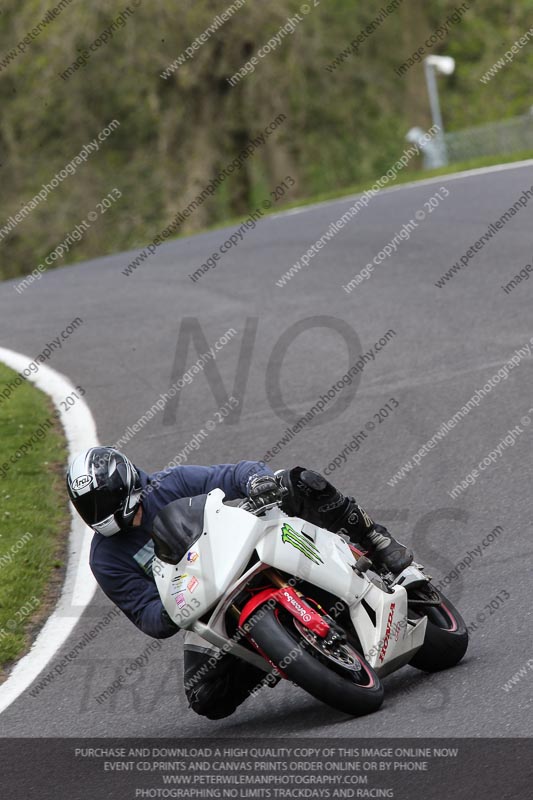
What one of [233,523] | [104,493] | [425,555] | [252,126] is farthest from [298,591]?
[252,126]

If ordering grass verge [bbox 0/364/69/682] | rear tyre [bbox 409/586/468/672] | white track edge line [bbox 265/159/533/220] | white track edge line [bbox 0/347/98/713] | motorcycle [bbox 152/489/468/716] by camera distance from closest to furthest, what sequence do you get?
motorcycle [bbox 152/489/468/716], rear tyre [bbox 409/586/468/672], white track edge line [bbox 0/347/98/713], grass verge [bbox 0/364/69/682], white track edge line [bbox 265/159/533/220]

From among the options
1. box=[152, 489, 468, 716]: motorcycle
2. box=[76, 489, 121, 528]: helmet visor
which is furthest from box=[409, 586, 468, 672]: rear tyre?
box=[76, 489, 121, 528]: helmet visor

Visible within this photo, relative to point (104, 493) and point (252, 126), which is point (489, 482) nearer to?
point (104, 493)

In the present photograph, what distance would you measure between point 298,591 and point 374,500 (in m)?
2.85

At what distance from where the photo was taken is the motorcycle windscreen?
5.58 meters

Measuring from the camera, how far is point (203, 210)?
36.2m

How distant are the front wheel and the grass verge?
7.49 feet

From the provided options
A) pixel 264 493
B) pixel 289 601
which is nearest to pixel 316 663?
pixel 289 601

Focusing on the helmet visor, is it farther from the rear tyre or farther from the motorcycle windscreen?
the rear tyre

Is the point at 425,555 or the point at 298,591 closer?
the point at 298,591

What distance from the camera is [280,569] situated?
5.50 meters

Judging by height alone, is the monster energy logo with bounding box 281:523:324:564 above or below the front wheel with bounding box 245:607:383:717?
above

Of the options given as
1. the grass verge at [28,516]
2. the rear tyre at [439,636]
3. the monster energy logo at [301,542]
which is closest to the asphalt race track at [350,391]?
the rear tyre at [439,636]

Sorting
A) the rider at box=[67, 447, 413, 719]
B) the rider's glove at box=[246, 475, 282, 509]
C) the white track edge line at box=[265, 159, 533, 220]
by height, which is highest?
the rider's glove at box=[246, 475, 282, 509]
